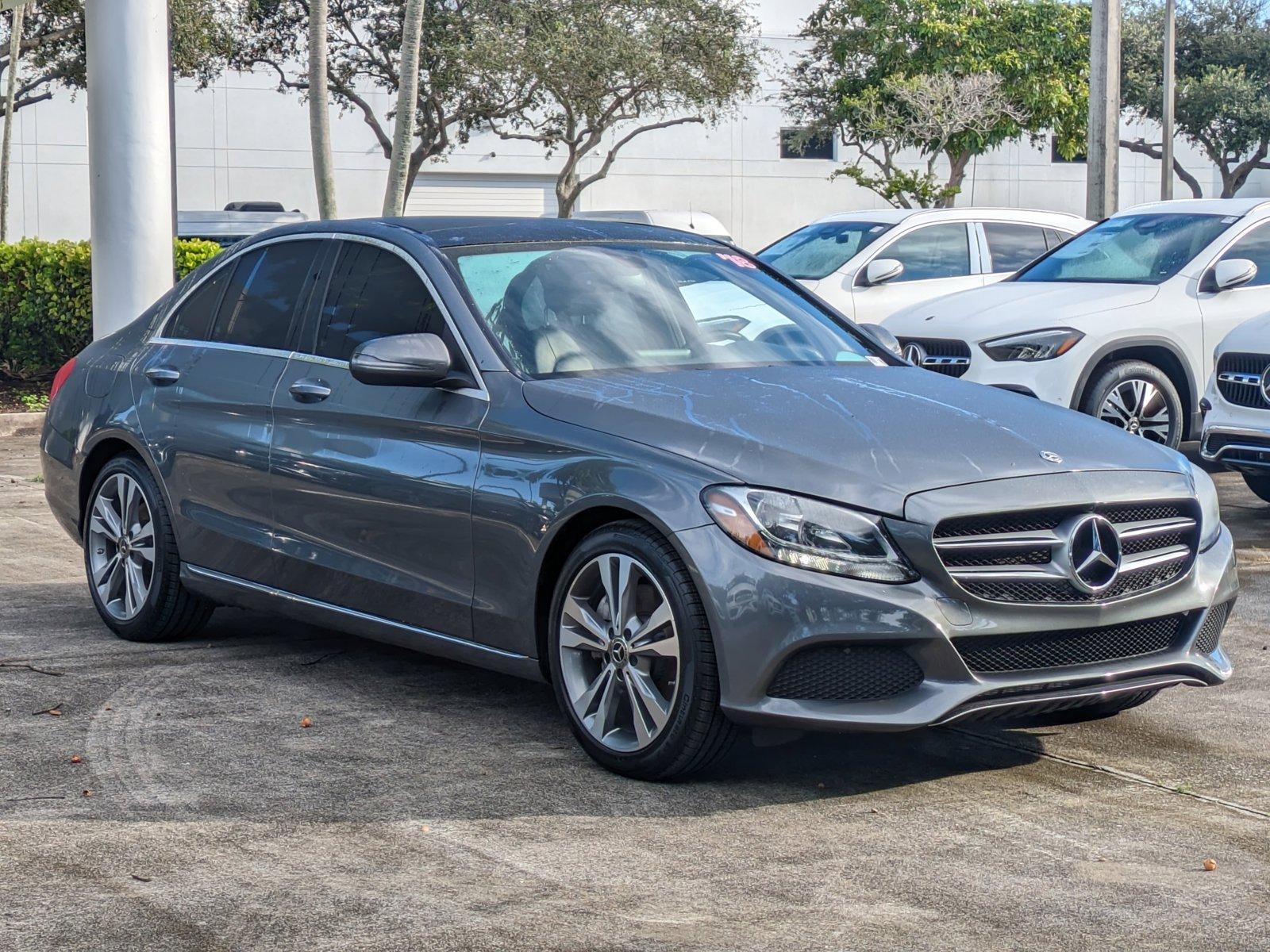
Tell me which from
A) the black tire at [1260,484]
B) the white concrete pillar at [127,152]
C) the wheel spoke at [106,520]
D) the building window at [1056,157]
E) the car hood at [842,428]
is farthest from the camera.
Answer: the building window at [1056,157]

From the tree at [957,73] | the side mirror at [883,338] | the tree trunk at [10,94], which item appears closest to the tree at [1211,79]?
the tree at [957,73]

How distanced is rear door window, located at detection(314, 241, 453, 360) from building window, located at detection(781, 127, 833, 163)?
4451 cm

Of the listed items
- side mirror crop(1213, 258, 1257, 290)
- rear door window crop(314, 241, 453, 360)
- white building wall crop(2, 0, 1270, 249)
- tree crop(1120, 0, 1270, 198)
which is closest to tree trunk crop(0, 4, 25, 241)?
white building wall crop(2, 0, 1270, 249)

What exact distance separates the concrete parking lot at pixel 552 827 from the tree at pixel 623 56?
29075 millimetres

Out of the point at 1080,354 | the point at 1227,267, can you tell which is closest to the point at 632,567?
the point at 1080,354

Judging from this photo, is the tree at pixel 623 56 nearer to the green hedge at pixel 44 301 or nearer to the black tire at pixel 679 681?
the green hedge at pixel 44 301

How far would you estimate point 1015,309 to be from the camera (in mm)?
11344

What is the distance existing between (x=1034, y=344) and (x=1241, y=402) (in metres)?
1.84

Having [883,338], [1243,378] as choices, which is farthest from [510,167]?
[883,338]

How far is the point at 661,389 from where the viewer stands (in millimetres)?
5242

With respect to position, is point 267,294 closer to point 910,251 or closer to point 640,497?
point 640,497

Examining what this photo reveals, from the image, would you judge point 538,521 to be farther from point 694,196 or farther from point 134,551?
point 694,196

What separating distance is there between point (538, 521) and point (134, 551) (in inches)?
95.3

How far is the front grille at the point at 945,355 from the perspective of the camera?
11148 millimetres
